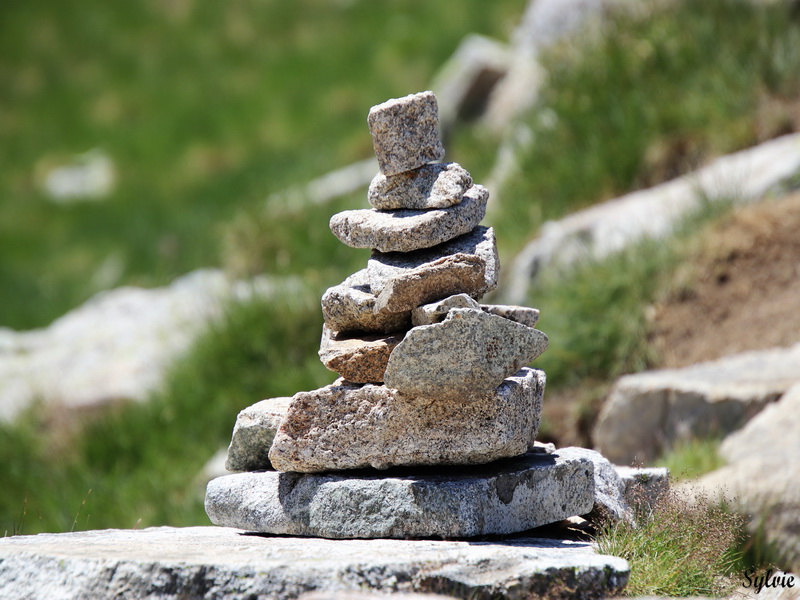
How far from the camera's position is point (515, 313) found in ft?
17.1

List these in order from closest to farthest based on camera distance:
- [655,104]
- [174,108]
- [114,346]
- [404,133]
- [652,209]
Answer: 1. [404,133]
2. [652,209]
3. [655,104]
4. [114,346]
5. [174,108]

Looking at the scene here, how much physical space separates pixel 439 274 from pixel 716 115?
9.14m

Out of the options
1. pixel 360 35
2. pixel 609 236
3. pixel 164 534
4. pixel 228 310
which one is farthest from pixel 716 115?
pixel 360 35

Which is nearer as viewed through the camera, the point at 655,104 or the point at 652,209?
the point at 652,209

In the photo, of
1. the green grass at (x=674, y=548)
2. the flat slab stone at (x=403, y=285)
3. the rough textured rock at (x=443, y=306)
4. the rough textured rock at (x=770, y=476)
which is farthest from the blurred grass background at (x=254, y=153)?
the green grass at (x=674, y=548)

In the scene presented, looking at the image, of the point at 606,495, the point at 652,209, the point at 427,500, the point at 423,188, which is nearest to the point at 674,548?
the point at 606,495

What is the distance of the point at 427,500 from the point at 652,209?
7.78m

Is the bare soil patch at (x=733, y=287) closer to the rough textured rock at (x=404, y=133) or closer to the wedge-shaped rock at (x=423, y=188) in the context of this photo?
the wedge-shaped rock at (x=423, y=188)

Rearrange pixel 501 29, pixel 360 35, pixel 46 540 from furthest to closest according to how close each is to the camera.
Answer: pixel 360 35 → pixel 501 29 → pixel 46 540

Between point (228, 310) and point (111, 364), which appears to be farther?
point (111, 364)

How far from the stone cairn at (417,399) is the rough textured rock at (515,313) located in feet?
0.04

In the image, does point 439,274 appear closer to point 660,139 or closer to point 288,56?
point 660,139

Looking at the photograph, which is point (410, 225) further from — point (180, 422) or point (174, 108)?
point (174, 108)

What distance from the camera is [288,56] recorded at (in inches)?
977
